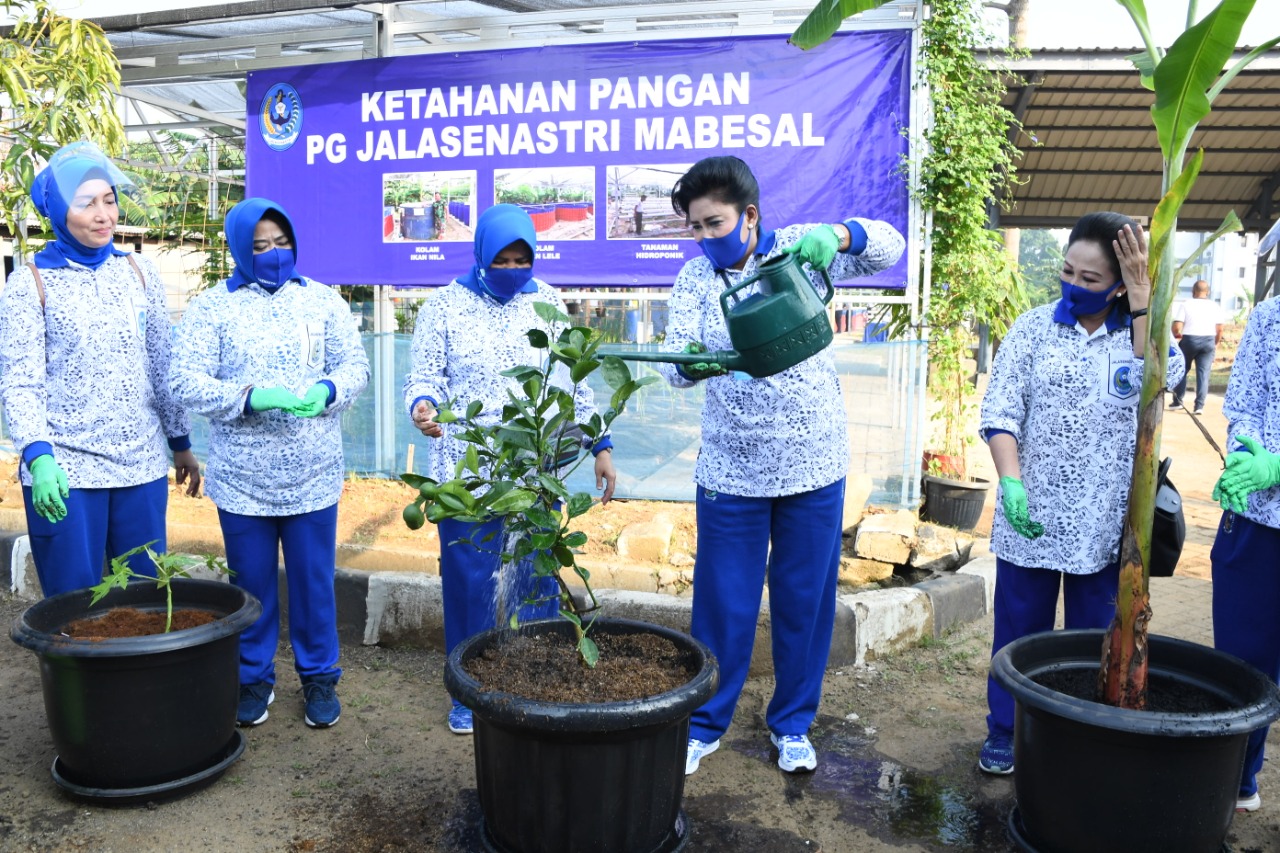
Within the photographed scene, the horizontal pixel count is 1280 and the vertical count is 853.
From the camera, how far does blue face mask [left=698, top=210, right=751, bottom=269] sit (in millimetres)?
2844

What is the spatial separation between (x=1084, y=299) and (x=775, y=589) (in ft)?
3.95

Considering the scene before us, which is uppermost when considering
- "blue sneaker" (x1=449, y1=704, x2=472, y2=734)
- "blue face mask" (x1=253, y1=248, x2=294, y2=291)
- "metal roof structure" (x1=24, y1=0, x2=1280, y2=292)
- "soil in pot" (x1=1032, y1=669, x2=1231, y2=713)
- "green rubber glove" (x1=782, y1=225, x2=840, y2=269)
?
"metal roof structure" (x1=24, y1=0, x2=1280, y2=292)

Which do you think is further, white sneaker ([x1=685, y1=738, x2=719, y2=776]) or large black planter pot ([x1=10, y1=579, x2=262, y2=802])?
white sneaker ([x1=685, y1=738, x2=719, y2=776])

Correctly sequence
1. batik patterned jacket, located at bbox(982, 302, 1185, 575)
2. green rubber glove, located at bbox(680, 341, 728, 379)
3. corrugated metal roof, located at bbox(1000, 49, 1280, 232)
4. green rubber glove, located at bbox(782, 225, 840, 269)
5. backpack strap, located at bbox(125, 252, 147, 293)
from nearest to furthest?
1. green rubber glove, located at bbox(680, 341, 728, 379)
2. green rubber glove, located at bbox(782, 225, 840, 269)
3. batik patterned jacket, located at bbox(982, 302, 1185, 575)
4. backpack strap, located at bbox(125, 252, 147, 293)
5. corrugated metal roof, located at bbox(1000, 49, 1280, 232)

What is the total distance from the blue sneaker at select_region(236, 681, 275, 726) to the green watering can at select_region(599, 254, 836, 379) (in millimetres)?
1873

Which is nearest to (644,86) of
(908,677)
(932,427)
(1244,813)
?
(932,427)

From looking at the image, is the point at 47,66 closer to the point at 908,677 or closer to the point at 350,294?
the point at 350,294

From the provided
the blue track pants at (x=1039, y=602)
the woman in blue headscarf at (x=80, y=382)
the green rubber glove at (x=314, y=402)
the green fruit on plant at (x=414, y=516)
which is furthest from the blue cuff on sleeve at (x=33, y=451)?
the blue track pants at (x=1039, y=602)

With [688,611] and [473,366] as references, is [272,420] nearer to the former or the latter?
[473,366]

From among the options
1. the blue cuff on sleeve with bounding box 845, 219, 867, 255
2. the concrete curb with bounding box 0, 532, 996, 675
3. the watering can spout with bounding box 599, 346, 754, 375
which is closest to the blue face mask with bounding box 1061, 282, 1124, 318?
the blue cuff on sleeve with bounding box 845, 219, 867, 255

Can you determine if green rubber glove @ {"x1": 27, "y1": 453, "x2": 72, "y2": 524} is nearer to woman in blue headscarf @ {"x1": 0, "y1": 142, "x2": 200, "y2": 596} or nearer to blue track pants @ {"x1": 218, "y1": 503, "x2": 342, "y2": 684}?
woman in blue headscarf @ {"x1": 0, "y1": 142, "x2": 200, "y2": 596}

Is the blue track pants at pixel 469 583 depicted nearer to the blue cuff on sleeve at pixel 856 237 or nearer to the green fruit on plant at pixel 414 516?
the green fruit on plant at pixel 414 516

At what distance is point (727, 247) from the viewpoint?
2859 mm

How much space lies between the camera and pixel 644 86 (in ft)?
17.9
